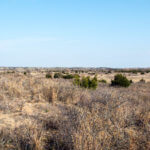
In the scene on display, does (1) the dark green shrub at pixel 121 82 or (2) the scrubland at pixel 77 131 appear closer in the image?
(2) the scrubland at pixel 77 131

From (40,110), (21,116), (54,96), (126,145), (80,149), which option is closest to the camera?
(80,149)

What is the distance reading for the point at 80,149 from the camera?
318 cm

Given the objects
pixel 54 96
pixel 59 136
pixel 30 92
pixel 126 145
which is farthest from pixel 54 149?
pixel 30 92

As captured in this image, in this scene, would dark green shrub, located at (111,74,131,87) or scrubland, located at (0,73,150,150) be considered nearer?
scrubland, located at (0,73,150,150)

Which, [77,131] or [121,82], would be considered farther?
[121,82]

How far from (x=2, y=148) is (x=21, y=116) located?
2.16 m

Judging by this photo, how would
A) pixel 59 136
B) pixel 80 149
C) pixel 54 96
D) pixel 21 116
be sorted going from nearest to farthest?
pixel 80 149 < pixel 59 136 < pixel 21 116 < pixel 54 96

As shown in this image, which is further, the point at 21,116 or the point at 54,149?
the point at 21,116

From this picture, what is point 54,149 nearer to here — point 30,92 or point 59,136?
point 59,136

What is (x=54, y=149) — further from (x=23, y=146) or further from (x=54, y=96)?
(x=54, y=96)

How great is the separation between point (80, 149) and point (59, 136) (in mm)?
947

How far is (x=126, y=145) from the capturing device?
366 cm

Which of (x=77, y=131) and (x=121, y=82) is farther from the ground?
(x=77, y=131)

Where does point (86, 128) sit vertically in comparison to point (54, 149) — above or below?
above
